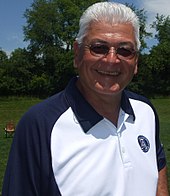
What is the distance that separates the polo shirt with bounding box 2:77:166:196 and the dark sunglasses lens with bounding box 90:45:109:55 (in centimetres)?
25

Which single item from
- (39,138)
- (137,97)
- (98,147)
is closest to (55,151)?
(39,138)

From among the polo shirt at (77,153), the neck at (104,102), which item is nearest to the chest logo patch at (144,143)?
the polo shirt at (77,153)

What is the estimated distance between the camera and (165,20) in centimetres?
7131

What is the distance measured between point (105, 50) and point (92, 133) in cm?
45

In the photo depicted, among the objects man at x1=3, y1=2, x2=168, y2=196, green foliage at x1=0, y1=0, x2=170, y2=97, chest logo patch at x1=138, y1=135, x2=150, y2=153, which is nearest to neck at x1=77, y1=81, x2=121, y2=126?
man at x1=3, y1=2, x2=168, y2=196

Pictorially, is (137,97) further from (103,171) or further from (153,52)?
(153,52)

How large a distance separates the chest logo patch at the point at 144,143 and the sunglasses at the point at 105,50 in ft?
1.59

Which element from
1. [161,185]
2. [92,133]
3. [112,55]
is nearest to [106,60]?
[112,55]

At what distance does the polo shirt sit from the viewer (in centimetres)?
211

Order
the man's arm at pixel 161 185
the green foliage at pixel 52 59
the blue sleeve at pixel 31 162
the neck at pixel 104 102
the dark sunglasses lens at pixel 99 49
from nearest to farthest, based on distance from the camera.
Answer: the blue sleeve at pixel 31 162, the dark sunglasses lens at pixel 99 49, the neck at pixel 104 102, the man's arm at pixel 161 185, the green foliage at pixel 52 59

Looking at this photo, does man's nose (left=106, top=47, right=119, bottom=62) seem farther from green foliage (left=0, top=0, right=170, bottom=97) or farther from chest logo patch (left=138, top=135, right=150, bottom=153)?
green foliage (left=0, top=0, right=170, bottom=97)

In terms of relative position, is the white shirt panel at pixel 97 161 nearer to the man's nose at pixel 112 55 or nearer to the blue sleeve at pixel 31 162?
the blue sleeve at pixel 31 162

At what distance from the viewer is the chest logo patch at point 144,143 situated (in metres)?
2.48

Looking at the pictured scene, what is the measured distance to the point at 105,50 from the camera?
231 cm
